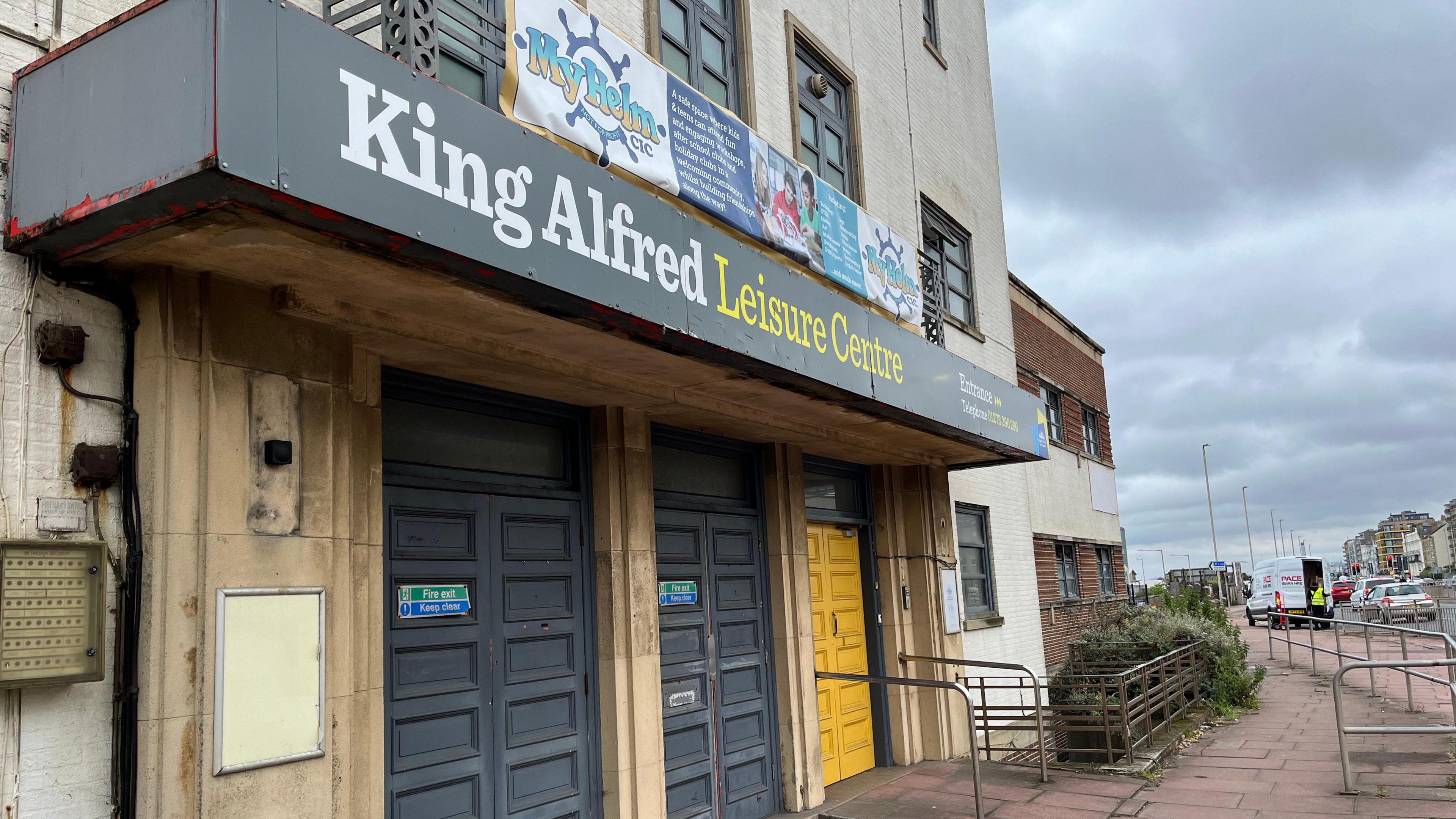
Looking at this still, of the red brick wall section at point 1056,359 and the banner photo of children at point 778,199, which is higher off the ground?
the red brick wall section at point 1056,359

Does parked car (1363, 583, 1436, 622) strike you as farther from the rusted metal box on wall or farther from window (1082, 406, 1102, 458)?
the rusted metal box on wall

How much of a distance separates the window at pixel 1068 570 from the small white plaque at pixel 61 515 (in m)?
15.2

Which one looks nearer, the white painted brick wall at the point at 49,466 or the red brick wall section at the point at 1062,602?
the white painted brick wall at the point at 49,466

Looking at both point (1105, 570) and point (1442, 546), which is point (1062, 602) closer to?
point (1105, 570)

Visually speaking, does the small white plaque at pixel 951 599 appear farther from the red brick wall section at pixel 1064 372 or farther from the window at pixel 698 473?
the red brick wall section at pixel 1064 372

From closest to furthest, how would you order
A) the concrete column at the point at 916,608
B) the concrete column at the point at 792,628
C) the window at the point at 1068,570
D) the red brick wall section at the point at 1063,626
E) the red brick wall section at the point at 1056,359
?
the concrete column at the point at 792,628
the concrete column at the point at 916,608
the red brick wall section at the point at 1063,626
the red brick wall section at the point at 1056,359
the window at the point at 1068,570

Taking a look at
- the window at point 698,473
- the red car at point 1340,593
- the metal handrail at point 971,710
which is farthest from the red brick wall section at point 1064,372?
the red car at point 1340,593

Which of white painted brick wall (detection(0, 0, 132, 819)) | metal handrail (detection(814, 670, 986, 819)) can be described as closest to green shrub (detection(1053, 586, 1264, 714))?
metal handrail (detection(814, 670, 986, 819))

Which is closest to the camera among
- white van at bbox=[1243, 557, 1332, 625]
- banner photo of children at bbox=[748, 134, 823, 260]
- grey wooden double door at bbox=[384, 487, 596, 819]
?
grey wooden double door at bbox=[384, 487, 596, 819]

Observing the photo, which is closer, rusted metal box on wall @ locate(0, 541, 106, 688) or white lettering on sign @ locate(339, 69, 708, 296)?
rusted metal box on wall @ locate(0, 541, 106, 688)

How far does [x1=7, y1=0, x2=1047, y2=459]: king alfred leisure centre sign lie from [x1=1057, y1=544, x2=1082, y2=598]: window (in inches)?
386

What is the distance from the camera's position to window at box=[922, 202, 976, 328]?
12.4 meters

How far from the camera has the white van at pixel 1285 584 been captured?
34.3 m

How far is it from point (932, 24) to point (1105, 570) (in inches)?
455
